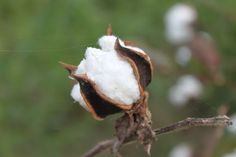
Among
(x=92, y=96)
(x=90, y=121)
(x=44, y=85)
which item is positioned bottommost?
(x=90, y=121)

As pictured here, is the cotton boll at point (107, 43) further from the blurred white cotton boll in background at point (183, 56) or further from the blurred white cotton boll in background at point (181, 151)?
the blurred white cotton boll in background at point (183, 56)

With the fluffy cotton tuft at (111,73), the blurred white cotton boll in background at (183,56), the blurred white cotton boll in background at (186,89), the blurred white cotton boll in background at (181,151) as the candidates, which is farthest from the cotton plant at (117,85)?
the blurred white cotton boll in background at (183,56)

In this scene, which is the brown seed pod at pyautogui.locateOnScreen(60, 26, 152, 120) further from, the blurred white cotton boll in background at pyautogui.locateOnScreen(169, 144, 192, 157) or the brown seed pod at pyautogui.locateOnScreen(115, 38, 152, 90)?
the blurred white cotton boll in background at pyautogui.locateOnScreen(169, 144, 192, 157)

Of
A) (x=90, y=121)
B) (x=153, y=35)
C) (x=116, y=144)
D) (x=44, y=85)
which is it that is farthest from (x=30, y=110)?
(x=116, y=144)

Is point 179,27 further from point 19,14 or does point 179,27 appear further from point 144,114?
point 144,114

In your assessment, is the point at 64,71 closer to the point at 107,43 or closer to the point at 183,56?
the point at 183,56
